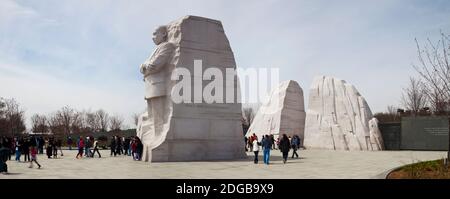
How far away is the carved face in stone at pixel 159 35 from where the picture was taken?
2094cm

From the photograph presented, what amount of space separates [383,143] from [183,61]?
816 inches

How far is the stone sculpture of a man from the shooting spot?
19.9 m

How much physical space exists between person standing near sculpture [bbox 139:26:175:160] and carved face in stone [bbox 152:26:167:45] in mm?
508

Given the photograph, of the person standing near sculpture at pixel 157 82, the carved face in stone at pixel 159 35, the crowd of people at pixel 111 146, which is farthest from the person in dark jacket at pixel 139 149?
the carved face in stone at pixel 159 35

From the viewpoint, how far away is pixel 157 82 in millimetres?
20047

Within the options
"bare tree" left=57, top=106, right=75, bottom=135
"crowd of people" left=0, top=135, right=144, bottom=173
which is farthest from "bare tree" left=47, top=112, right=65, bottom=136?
"crowd of people" left=0, top=135, right=144, bottom=173

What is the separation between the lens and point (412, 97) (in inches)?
1843

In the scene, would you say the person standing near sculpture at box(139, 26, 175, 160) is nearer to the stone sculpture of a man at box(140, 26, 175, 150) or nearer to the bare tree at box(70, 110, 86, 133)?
the stone sculpture of a man at box(140, 26, 175, 150)

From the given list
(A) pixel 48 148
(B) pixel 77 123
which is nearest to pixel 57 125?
(B) pixel 77 123

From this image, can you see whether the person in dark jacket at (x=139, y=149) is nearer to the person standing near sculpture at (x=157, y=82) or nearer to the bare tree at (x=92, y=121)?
the person standing near sculpture at (x=157, y=82)

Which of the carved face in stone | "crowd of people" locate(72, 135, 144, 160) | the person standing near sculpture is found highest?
the carved face in stone

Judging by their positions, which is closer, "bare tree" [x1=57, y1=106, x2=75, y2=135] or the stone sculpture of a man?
the stone sculpture of a man

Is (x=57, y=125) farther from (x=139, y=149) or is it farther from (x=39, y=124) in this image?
(x=139, y=149)

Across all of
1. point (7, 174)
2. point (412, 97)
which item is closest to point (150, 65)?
point (7, 174)
